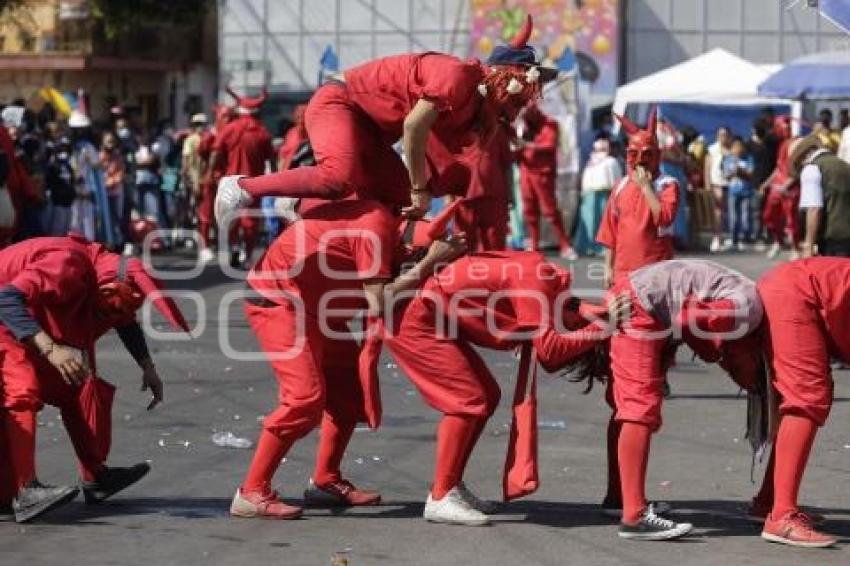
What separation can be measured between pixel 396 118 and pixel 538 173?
16.2 m

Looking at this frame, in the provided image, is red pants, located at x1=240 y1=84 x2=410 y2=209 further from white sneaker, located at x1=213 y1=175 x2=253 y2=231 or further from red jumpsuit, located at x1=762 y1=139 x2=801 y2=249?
red jumpsuit, located at x1=762 y1=139 x2=801 y2=249

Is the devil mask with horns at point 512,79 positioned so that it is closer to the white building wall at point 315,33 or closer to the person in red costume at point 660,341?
the person in red costume at point 660,341

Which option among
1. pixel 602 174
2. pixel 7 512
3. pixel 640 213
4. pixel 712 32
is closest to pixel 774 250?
pixel 602 174

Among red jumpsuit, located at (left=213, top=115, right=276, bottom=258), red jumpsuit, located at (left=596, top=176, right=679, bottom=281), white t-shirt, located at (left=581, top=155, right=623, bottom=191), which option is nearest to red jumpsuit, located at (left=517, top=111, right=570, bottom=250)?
white t-shirt, located at (left=581, top=155, right=623, bottom=191)

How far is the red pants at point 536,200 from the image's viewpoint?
83.7ft

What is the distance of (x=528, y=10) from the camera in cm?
3634

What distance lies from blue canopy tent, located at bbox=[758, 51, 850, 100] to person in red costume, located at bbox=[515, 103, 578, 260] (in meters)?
3.69

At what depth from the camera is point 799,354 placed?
27.5ft

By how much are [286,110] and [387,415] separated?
80.1 ft

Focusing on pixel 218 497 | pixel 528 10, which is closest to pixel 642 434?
pixel 218 497

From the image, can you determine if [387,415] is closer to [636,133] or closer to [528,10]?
[636,133]

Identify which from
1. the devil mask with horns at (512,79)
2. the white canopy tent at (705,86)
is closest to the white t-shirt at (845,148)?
the white canopy tent at (705,86)

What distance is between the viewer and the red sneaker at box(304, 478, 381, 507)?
9430mm

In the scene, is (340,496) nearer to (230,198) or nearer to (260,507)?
(260,507)
